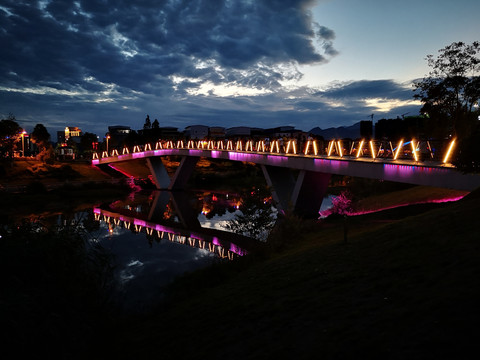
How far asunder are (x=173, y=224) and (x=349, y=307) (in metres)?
29.5

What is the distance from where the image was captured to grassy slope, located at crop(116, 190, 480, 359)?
543 cm

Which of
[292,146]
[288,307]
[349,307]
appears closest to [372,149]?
[292,146]

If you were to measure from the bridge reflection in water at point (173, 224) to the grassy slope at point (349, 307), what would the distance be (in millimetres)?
9981

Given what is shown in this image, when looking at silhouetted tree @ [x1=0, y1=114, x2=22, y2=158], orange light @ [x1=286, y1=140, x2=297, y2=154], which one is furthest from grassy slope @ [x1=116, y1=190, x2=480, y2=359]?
silhouetted tree @ [x1=0, y1=114, x2=22, y2=158]

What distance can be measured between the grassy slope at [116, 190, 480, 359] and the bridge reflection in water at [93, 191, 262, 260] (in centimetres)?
998

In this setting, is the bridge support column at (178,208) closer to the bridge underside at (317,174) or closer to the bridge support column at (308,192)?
the bridge underside at (317,174)

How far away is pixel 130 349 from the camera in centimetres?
816

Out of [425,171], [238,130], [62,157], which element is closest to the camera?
[425,171]

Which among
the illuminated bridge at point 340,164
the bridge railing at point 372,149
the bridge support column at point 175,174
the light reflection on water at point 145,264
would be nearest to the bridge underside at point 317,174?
the illuminated bridge at point 340,164

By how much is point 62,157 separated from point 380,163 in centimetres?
9425

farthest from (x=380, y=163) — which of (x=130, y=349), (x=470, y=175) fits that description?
(x=130, y=349)

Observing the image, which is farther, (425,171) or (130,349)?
(425,171)

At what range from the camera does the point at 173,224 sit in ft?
115

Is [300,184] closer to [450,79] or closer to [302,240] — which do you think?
[302,240]
